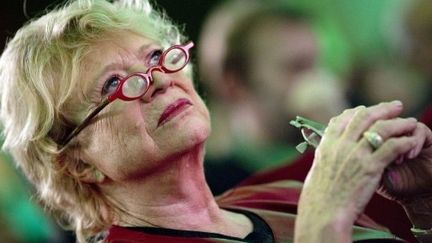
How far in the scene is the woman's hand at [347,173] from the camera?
957 millimetres

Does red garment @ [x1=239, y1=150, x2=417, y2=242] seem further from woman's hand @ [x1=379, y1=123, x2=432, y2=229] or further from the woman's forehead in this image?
the woman's forehead

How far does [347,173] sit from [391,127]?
3.4 inches

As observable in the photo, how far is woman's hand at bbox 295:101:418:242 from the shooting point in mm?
957

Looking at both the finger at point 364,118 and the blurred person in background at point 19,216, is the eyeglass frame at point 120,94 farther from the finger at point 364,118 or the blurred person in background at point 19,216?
the blurred person in background at point 19,216

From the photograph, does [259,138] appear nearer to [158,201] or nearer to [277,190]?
[277,190]

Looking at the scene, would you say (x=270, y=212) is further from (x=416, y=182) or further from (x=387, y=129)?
(x=387, y=129)

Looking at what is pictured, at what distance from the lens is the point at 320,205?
97 centimetres

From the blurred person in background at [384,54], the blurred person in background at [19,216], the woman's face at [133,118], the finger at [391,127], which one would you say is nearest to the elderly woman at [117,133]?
the woman's face at [133,118]

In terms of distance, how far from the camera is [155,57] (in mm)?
1311

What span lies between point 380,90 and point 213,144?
0.43m

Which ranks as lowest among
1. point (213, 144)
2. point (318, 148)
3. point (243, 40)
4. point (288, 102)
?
point (213, 144)

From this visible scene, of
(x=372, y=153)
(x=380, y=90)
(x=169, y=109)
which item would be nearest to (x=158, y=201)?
(x=169, y=109)

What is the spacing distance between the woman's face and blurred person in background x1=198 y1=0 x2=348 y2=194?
0.54 metres

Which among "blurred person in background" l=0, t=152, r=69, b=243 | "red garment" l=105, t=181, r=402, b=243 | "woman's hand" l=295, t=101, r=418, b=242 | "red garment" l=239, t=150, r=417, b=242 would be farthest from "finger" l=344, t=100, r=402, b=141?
"blurred person in background" l=0, t=152, r=69, b=243
